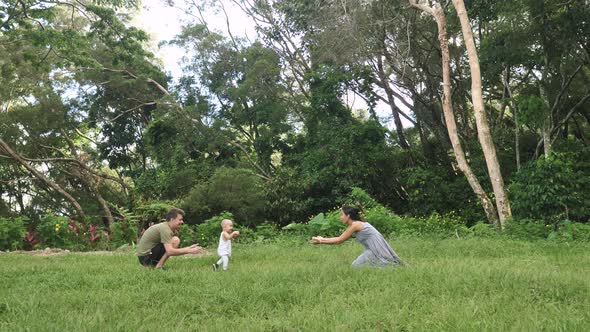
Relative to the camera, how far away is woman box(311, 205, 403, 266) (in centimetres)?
730

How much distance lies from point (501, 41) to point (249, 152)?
1212 centimetres

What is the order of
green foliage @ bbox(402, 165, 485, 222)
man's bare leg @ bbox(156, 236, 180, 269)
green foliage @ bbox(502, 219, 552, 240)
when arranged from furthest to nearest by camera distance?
green foliage @ bbox(402, 165, 485, 222) → green foliage @ bbox(502, 219, 552, 240) → man's bare leg @ bbox(156, 236, 180, 269)

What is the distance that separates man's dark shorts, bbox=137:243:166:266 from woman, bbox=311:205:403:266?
2.51 metres

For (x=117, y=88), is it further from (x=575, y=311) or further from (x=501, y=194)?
(x=575, y=311)

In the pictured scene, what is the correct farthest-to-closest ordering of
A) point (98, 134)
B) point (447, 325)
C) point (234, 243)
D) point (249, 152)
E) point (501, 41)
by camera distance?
point (98, 134)
point (249, 152)
point (501, 41)
point (234, 243)
point (447, 325)

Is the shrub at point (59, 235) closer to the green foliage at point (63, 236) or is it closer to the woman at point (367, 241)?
the green foliage at point (63, 236)

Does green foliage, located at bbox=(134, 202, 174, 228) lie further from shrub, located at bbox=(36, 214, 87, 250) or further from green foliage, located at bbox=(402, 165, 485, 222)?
green foliage, located at bbox=(402, 165, 485, 222)

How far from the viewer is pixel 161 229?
7.73m

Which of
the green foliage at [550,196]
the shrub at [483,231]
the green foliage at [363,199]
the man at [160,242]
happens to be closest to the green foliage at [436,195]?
the green foliage at [363,199]

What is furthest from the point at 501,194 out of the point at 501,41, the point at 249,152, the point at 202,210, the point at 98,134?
the point at 98,134

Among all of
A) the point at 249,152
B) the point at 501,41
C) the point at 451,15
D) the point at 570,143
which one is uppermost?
the point at 451,15

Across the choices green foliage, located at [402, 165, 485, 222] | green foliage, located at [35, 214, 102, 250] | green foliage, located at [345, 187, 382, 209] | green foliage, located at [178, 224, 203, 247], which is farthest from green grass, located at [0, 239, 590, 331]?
green foliage, located at [402, 165, 485, 222]

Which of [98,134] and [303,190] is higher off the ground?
[98,134]

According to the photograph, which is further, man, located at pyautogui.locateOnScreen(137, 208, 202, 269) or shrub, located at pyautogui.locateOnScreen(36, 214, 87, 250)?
shrub, located at pyautogui.locateOnScreen(36, 214, 87, 250)
